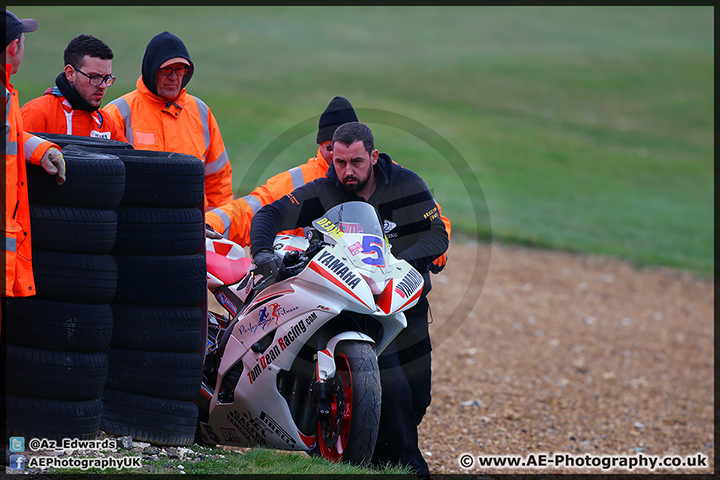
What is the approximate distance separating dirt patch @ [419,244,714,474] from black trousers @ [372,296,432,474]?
3.27 feet

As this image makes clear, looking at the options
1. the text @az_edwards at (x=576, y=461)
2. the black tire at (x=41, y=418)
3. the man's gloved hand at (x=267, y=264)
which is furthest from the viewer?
the text @az_edwards at (x=576, y=461)

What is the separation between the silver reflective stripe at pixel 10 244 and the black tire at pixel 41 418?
0.81m

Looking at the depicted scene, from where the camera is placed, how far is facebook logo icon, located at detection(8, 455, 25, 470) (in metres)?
3.96

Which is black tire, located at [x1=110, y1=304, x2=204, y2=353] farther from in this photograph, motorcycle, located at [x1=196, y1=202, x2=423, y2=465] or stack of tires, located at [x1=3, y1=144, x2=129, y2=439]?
motorcycle, located at [x1=196, y1=202, x2=423, y2=465]

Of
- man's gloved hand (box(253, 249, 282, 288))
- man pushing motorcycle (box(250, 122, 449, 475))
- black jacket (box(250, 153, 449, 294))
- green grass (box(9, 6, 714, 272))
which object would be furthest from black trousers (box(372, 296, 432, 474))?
green grass (box(9, 6, 714, 272))

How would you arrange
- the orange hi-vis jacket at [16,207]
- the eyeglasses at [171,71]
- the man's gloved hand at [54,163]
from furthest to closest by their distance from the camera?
1. the eyeglasses at [171,71]
2. the man's gloved hand at [54,163]
3. the orange hi-vis jacket at [16,207]

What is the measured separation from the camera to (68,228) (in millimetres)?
4273

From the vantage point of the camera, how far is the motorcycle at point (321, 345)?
14.7ft

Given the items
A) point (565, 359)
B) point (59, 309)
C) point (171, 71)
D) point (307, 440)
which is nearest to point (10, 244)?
point (59, 309)

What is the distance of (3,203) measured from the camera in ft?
13.3

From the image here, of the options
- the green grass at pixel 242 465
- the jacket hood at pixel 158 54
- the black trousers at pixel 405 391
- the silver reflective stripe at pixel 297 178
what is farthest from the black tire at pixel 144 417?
the jacket hood at pixel 158 54

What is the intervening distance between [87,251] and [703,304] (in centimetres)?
1336

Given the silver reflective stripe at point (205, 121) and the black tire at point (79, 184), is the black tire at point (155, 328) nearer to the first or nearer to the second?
the black tire at point (79, 184)

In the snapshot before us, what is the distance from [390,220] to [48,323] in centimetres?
223
